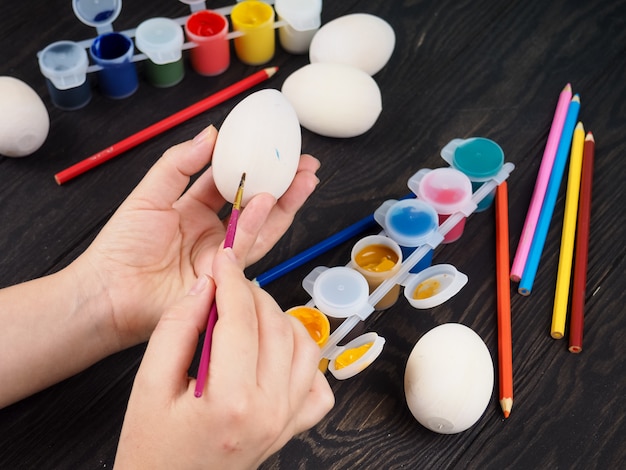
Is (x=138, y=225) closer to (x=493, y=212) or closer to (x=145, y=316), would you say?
(x=145, y=316)

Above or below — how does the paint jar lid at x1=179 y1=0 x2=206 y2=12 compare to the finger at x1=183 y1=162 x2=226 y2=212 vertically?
Answer: above

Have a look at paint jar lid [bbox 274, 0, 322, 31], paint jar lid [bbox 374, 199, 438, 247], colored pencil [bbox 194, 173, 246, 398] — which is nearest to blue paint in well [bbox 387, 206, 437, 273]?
paint jar lid [bbox 374, 199, 438, 247]

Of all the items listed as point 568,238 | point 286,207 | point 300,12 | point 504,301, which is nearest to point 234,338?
point 286,207

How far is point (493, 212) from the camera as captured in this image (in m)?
0.95

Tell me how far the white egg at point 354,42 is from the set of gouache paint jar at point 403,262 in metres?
0.18

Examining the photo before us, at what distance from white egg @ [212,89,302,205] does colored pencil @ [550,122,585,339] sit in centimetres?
34

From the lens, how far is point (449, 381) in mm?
749

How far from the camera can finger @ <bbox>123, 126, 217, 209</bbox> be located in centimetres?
78

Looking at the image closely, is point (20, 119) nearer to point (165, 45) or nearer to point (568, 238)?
point (165, 45)

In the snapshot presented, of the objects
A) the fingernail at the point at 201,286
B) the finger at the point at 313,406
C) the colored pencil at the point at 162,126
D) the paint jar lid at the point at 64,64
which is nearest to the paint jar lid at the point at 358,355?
the finger at the point at 313,406

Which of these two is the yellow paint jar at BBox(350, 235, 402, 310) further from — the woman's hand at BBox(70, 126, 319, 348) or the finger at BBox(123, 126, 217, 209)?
the finger at BBox(123, 126, 217, 209)

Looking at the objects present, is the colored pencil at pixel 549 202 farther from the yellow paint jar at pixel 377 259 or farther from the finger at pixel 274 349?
the finger at pixel 274 349

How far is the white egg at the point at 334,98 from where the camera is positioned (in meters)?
0.98

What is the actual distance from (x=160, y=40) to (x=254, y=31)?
0.13 metres
